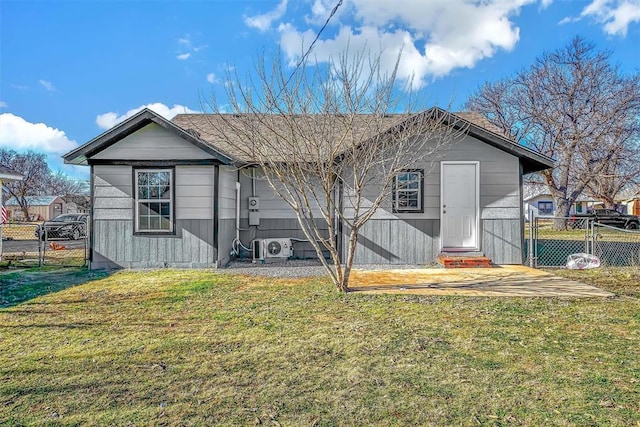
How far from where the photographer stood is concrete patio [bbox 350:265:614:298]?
5.97 m

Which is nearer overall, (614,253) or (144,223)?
(144,223)

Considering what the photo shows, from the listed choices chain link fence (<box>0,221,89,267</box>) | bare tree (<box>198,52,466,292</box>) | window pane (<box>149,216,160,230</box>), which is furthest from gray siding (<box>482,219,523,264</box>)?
chain link fence (<box>0,221,89,267</box>)

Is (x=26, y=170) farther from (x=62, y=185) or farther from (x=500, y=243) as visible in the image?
(x=500, y=243)

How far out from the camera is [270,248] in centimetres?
945

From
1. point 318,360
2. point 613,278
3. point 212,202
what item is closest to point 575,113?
point 613,278

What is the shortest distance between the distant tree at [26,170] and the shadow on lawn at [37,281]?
36696mm

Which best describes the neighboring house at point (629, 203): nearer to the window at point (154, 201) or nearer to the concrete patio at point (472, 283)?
the concrete patio at point (472, 283)

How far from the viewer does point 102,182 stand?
332 inches

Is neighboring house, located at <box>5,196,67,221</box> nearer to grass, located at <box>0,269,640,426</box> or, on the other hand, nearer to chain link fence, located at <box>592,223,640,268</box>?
grass, located at <box>0,269,640,426</box>

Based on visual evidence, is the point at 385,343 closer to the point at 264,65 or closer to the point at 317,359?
the point at 317,359

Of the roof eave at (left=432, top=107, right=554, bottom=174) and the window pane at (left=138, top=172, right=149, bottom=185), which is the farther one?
the window pane at (left=138, top=172, right=149, bottom=185)

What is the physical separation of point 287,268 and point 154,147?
4.08 m

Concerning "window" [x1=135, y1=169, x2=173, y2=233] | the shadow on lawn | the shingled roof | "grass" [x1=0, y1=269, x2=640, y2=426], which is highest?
the shingled roof

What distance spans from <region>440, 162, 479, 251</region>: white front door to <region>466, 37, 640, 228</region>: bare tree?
16.1 m
